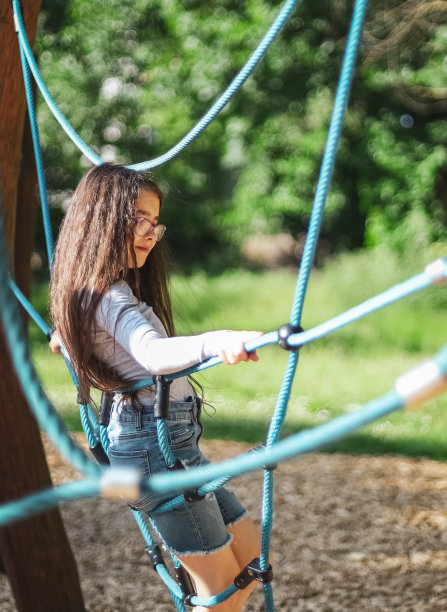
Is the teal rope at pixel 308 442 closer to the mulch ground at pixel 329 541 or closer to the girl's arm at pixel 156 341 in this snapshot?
the girl's arm at pixel 156 341

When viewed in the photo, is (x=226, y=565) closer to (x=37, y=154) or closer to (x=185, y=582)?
(x=185, y=582)

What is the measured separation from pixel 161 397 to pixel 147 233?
1.25 ft

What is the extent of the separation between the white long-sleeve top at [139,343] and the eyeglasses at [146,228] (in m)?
0.12

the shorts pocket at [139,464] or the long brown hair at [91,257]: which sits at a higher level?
the long brown hair at [91,257]

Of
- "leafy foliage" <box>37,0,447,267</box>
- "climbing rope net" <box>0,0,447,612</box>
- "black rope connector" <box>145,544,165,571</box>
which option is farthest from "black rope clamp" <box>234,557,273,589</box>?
"leafy foliage" <box>37,0,447,267</box>

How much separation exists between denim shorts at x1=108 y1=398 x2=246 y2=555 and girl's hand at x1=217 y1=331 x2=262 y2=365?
1.28ft

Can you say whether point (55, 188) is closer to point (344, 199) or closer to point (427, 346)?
point (344, 199)

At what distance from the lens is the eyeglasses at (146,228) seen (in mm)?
1740

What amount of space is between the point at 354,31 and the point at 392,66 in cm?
1068

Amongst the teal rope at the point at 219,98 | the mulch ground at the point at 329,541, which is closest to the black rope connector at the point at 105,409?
the teal rope at the point at 219,98

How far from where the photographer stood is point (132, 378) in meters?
1.72

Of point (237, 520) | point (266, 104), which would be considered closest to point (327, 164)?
point (237, 520)

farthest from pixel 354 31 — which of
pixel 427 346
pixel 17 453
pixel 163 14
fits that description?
pixel 163 14

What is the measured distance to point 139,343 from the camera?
1.54 m
